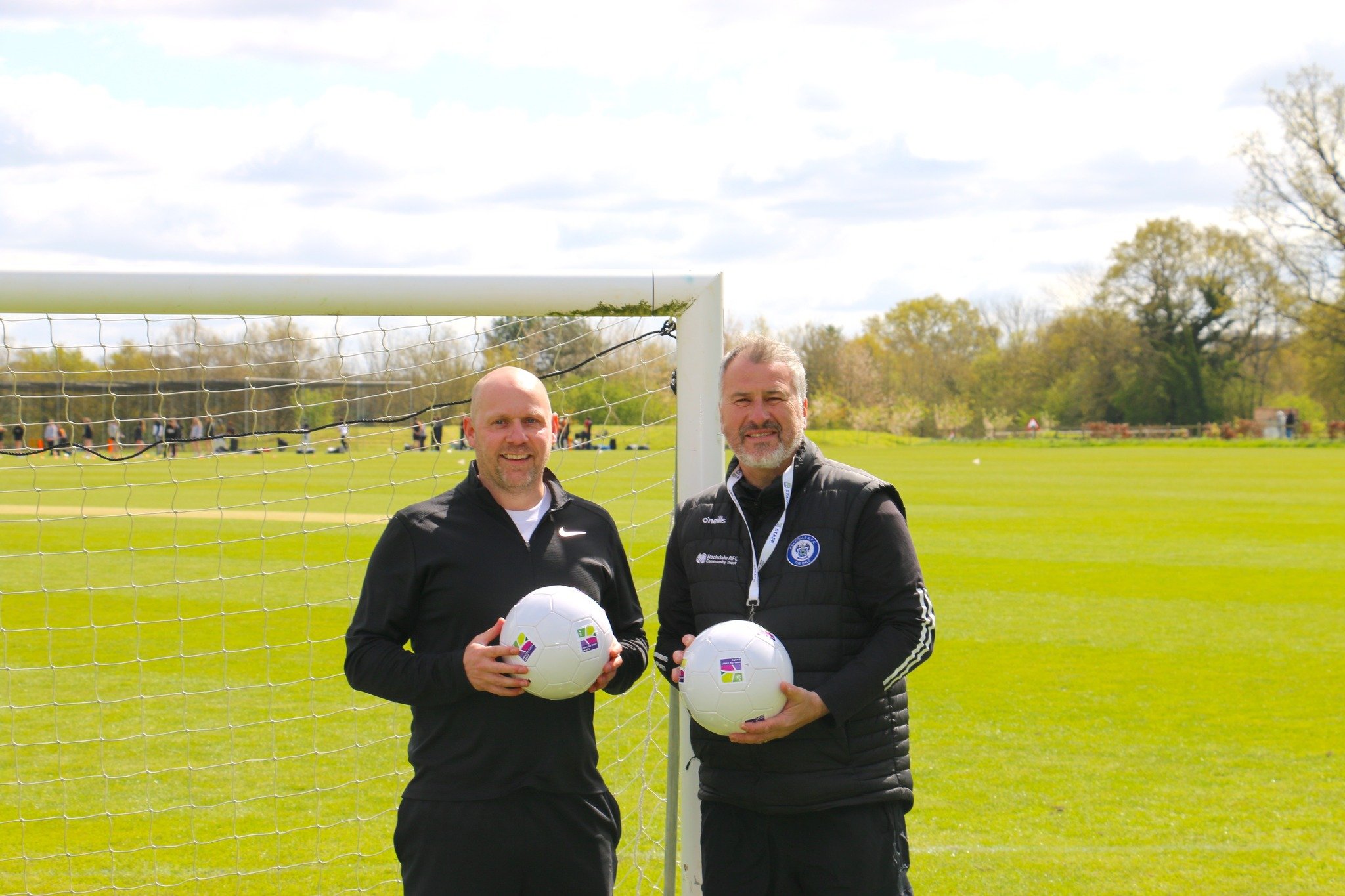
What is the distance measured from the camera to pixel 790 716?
299 centimetres

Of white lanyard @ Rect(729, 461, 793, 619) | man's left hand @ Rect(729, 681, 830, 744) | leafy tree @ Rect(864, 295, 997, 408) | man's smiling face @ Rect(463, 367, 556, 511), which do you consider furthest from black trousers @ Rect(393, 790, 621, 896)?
leafy tree @ Rect(864, 295, 997, 408)

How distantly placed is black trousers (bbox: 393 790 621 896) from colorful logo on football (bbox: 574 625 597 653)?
0.43m

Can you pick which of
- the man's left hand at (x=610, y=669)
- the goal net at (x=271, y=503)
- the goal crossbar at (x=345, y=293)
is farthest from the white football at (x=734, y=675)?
the goal crossbar at (x=345, y=293)

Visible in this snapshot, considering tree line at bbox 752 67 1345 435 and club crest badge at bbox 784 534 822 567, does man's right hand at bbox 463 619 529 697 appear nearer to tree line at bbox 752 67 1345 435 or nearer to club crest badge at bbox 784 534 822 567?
club crest badge at bbox 784 534 822 567

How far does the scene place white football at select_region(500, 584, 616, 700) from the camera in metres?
2.94

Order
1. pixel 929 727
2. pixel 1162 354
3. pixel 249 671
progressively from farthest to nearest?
1. pixel 1162 354
2. pixel 249 671
3. pixel 929 727

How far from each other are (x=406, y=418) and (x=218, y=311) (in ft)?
4.43

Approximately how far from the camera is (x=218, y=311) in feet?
12.9

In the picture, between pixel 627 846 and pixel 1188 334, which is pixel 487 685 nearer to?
pixel 627 846

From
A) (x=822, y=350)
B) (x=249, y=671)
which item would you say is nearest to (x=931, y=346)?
(x=822, y=350)

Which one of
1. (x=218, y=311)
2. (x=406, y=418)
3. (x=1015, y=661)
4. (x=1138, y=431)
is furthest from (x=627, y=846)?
(x=1138, y=431)

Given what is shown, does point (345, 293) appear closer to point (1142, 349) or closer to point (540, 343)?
point (540, 343)

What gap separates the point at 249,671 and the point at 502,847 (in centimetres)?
639

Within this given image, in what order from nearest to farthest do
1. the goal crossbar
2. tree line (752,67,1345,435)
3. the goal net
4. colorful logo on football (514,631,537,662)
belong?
colorful logo on football (514,631,537,662)
the goal crossbar
the goal net
tree line (752,67,1345,435)
